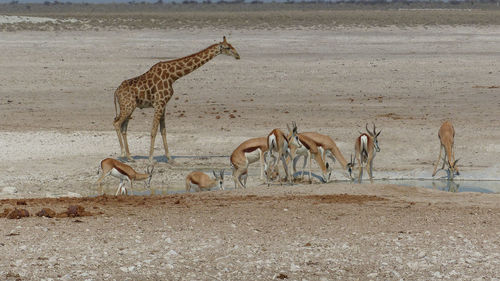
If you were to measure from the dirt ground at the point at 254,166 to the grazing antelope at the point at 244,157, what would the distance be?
30cm

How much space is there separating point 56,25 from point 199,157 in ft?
106

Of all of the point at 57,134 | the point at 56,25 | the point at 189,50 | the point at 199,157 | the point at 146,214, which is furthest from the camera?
the point at 56,25

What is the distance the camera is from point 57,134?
1775cm

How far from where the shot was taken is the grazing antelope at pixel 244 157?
13555 mm

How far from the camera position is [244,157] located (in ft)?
44.6

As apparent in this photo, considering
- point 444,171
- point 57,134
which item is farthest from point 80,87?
point 444,171

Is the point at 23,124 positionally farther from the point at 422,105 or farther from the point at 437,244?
the point at 437,244

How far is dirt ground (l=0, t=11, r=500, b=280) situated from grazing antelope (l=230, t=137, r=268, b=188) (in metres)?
0.30

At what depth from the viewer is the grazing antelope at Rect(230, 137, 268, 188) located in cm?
1355

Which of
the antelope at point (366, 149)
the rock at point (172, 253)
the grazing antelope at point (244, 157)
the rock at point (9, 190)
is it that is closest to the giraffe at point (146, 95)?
the grazing antelope at point (244, 157)

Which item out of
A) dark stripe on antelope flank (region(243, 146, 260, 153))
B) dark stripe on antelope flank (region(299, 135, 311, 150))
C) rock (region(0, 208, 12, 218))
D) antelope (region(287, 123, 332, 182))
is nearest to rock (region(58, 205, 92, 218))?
rock (region(0, 208, 12, 218))

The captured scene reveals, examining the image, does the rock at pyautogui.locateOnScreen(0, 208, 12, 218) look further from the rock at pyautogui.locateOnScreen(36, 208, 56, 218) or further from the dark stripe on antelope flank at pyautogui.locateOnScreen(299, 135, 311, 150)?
the dark stripe on antelope flank at pyautogui.locateOnScreen(299, 135, 311, 150)

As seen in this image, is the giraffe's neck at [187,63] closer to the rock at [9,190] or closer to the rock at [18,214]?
the rock at [9,190]

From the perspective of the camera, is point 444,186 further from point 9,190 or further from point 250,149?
point 9,190
